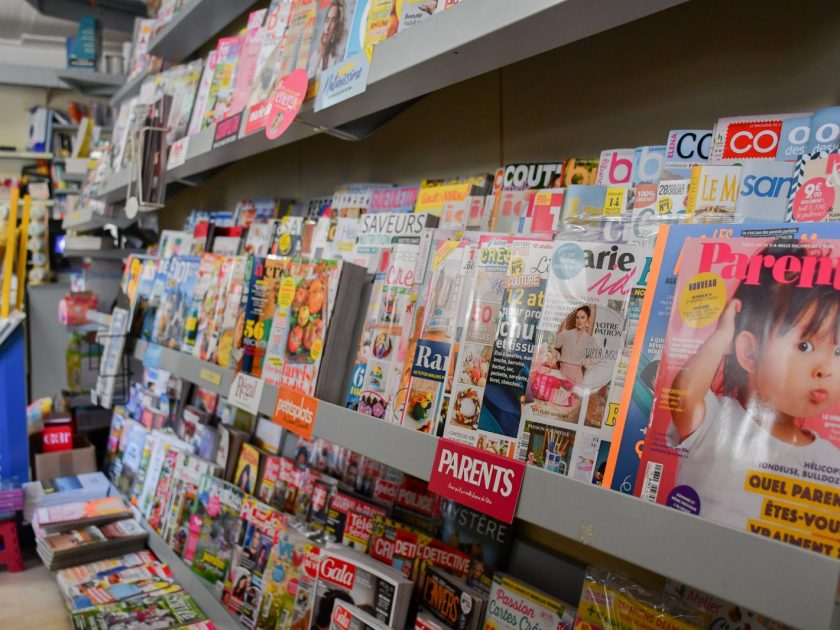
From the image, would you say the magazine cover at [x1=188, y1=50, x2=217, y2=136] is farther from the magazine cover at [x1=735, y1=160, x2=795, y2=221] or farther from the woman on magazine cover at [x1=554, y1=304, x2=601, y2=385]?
the magazine cover at [x1=735, y1=160, x2=795, y2=221]

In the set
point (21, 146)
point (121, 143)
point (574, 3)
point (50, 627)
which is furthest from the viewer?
point (21, 146)

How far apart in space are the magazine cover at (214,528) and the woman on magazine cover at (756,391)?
1317 millimetres

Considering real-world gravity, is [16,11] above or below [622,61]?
above

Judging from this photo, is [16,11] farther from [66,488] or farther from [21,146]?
[66,488]

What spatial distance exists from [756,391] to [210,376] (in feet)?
4.01

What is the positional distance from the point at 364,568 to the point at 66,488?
1683 mm

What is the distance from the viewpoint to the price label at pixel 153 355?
1883 mm

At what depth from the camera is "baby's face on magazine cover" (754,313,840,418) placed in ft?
1.94

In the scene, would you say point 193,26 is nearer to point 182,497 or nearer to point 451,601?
point 182,497

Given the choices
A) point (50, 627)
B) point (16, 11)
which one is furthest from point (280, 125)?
point (16, 11)

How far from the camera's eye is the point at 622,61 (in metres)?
1.20

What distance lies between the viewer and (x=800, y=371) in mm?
608

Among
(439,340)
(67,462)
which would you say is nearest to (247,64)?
(439,340)

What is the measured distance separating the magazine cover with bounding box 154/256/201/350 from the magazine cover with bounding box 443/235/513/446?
1.15 metres
